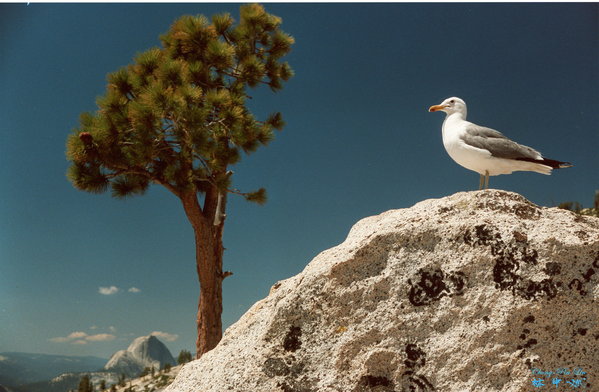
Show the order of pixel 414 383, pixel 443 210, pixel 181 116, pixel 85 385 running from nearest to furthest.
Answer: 1. pixel 414 383
2. pixel 443 210
3. pixel 181 116
4. pixel 85 385

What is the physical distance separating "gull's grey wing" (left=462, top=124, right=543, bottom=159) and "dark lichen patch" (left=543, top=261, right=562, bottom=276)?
5.57 feet

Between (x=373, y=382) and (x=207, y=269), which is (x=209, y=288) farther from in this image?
(x=373, y=382)

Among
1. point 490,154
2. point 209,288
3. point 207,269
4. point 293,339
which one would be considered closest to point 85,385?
point 209,288

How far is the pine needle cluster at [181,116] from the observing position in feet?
29.5

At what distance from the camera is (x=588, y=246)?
243 cm

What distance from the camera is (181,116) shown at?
28.8 ft

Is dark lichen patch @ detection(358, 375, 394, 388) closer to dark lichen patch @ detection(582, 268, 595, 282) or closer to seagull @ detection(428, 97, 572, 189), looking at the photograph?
dark lichen patch @ detection(582, 268, 595, 282)

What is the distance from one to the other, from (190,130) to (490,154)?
603cm

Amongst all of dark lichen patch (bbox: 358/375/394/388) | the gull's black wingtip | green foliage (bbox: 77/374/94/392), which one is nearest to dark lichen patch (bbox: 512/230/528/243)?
dark lichen patch (bbox: 358/375/394/388)

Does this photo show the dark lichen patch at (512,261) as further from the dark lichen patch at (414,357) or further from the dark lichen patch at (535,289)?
the dark lichen patch at (414,357)

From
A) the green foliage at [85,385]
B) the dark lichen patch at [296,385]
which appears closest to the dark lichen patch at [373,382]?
the dark lichen patch at [296,385]

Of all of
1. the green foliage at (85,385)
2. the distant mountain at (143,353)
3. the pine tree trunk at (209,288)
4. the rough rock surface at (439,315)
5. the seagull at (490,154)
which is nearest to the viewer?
the rough rock surface at (439,315)

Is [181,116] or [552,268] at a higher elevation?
[181,116]

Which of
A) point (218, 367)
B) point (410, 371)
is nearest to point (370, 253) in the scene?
point (410, 371)
